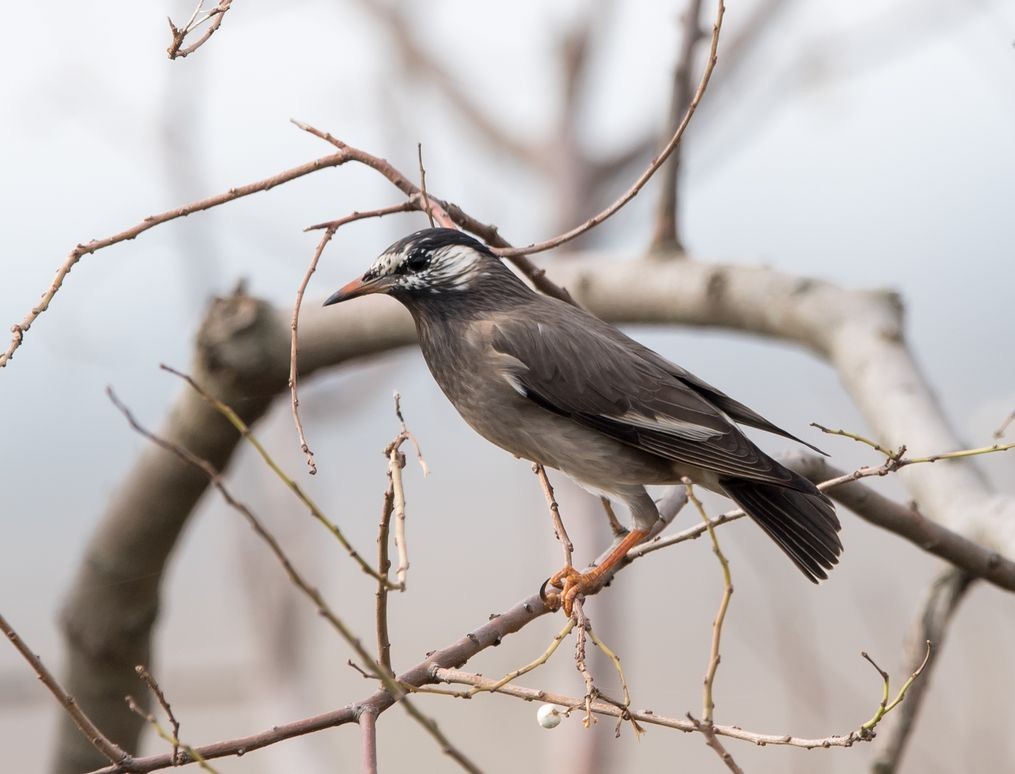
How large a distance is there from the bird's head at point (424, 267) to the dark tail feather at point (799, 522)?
1.00 meters

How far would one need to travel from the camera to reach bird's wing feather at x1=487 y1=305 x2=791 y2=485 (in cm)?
291

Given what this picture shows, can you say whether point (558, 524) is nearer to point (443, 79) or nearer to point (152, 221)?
point (152, 221)

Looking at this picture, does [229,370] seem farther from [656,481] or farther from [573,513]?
[573,513]

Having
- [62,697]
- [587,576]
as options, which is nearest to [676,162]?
[587,576]

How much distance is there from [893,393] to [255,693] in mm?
3748

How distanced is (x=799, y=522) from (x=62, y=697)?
194 cm

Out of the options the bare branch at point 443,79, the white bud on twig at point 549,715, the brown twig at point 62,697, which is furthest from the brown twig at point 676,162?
the bare branch at point 443,79

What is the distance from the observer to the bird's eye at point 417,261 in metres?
2.98

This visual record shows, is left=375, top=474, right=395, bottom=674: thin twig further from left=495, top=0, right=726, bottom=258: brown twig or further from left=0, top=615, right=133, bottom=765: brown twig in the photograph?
left=495, top=0, right=726, bottom=258: brown twig

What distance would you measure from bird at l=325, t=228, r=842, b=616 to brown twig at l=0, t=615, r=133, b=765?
126 centimetres

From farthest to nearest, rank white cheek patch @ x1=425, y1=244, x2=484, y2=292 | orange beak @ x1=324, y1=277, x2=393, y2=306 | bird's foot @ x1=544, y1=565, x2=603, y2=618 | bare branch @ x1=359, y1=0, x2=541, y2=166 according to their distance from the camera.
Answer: bare branch @ x1=359, y1=0, x2=541, y2=166 → white cheek patch @ x1=425, y1=244, x2=484, y2=292 → orange beak @ x1=324, y1=277, x2=393, y2=306 → bird's foot @ x1=544, y1=565, x2=603, y2=618

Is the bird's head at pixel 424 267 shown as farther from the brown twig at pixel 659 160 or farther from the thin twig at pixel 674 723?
the thin twig at pixel 674 723

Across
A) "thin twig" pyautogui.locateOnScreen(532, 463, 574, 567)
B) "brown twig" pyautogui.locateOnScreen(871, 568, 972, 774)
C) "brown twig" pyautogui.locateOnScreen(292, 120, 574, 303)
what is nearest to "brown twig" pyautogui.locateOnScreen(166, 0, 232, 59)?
"brown twig" pyautogui.locateOnScreen(292, 120, 574, 303)

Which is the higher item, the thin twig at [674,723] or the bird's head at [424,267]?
the bird's head at [424,267]
